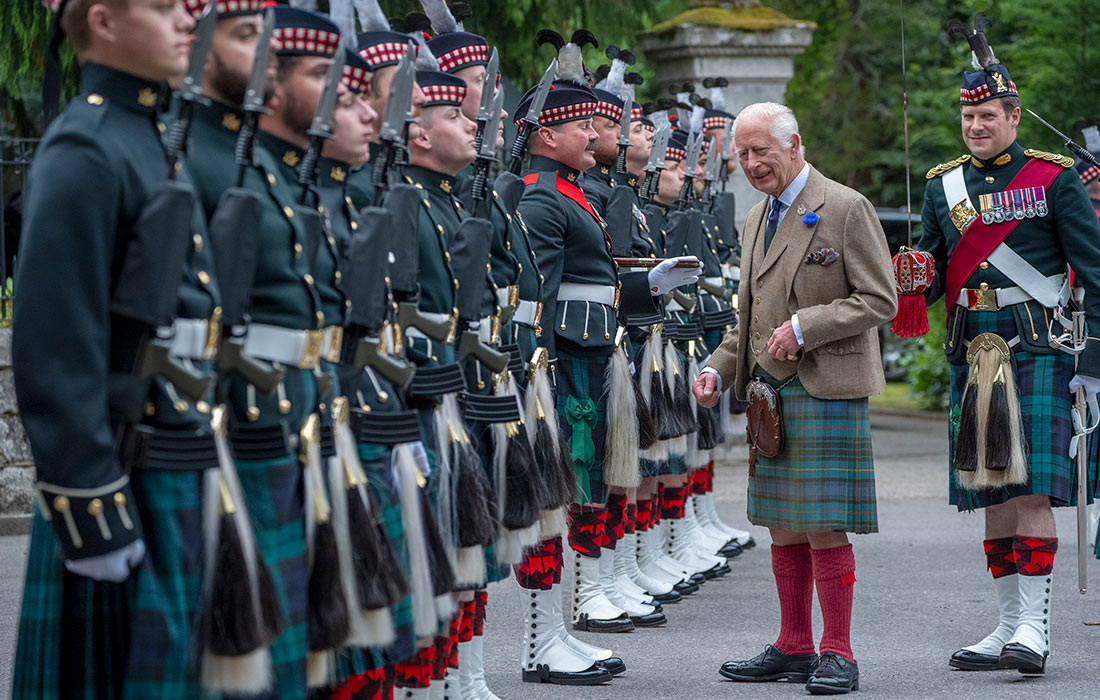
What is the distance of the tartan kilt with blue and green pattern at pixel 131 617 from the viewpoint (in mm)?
2877

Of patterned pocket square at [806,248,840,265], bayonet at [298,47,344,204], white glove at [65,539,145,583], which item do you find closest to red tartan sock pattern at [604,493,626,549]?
patterned pocket square at [806,248,840,265]

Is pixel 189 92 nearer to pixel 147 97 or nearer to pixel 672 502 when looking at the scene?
pixel 147 97

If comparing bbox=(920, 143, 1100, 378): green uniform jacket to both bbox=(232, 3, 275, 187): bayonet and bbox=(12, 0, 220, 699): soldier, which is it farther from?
bbox=(12, 0, 220, 699): soldier

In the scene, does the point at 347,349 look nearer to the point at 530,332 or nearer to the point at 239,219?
the point at 239,219

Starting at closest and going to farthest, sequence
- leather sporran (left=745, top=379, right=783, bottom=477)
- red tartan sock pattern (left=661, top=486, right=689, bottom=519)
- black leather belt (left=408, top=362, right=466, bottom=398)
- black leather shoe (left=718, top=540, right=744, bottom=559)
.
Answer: black leather belt (left=408, top=362, right=466, bottom=398) → leather sporran (left=745, top=379, right=783, bottom=477) → red tartan sock pattern (left=661, top=486, right=689, bottom=519) → black leather shoe (left=718, top=540, right=744, bottom=559)

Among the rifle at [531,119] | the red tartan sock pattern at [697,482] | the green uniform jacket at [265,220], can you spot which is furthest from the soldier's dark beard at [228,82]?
the red tartan sock pattern at [697,482]

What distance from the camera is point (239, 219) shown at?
3.09 metres

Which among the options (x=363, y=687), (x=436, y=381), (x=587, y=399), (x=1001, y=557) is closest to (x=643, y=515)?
(x=587, y=399)

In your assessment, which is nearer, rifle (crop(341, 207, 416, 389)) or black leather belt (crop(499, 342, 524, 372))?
rifle (crop(341, 207, 416, 389))

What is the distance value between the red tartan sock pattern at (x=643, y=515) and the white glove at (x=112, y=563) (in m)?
4.72

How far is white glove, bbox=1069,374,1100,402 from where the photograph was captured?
19.1 ft

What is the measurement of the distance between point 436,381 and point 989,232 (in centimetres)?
276

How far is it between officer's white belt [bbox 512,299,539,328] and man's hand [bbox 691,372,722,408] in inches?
28.5

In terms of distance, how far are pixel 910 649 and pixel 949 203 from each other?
1.75 metres
